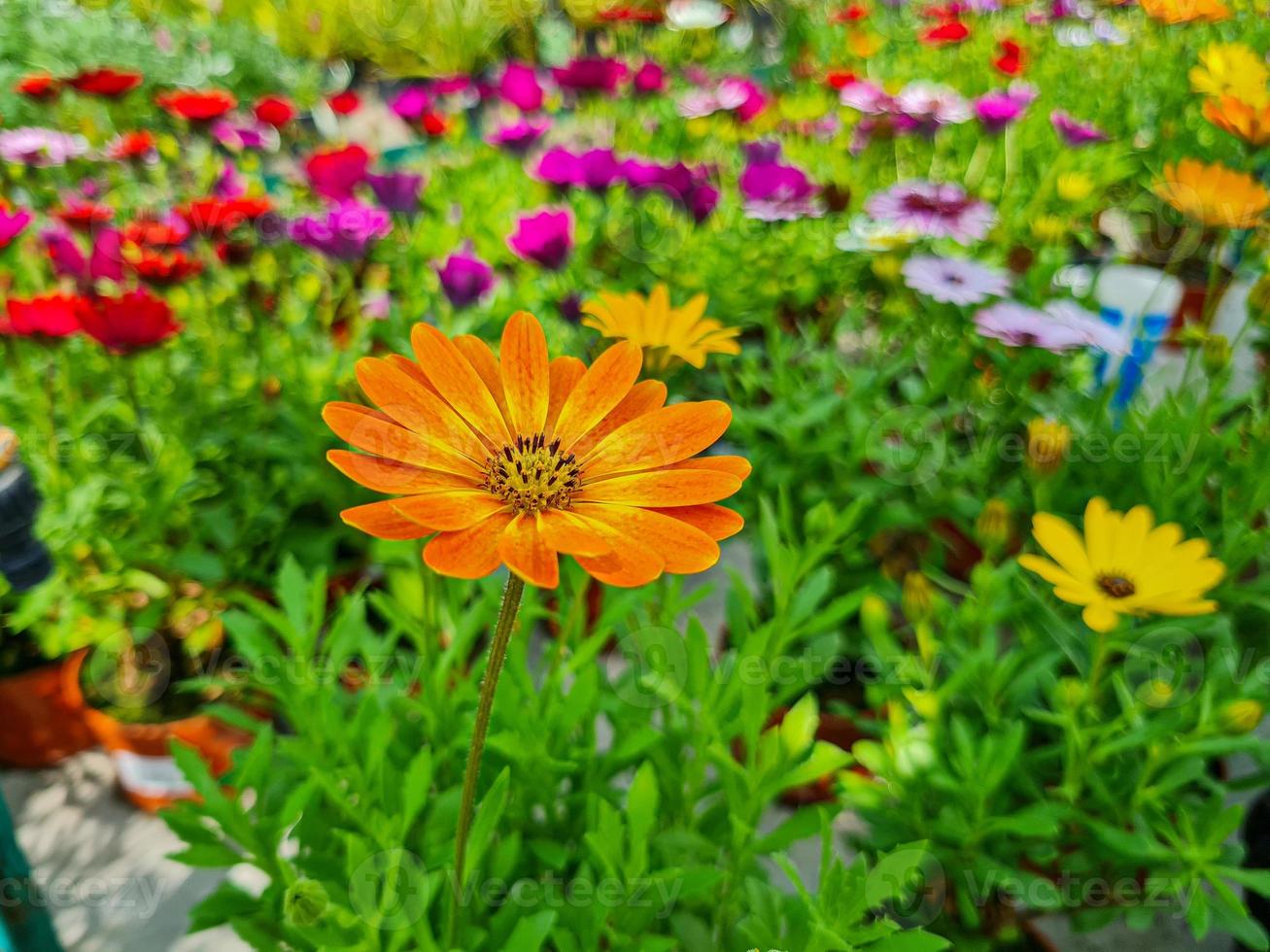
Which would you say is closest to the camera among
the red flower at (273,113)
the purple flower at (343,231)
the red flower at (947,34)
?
the purple flower at (343,231)

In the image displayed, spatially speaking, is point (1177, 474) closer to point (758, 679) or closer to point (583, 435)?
point (758, 679)

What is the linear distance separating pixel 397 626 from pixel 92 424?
61 cm

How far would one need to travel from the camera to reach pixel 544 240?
1.08 metres

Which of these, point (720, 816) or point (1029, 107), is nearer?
point (720, 816)

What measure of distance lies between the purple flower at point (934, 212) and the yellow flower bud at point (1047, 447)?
48 centimetres

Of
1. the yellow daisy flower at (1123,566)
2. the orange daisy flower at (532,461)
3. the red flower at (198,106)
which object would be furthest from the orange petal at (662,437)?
the red flower at (198,106)

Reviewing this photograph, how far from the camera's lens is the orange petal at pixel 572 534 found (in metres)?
0.32

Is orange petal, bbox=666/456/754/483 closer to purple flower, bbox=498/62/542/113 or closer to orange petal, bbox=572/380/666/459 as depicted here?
orange petal, bbox=572/380/666/459

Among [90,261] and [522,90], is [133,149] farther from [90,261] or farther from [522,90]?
[522,90]

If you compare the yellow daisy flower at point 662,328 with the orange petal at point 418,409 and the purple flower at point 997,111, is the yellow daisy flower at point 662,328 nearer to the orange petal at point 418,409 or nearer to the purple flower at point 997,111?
the orange petal at point 418,409

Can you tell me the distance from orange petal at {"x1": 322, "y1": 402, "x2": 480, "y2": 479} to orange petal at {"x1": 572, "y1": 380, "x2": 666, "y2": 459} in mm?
57

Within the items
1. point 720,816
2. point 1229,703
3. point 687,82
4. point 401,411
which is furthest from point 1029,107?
point 401,411

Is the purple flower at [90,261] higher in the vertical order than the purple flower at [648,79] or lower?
lower

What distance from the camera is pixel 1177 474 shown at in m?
0.91
